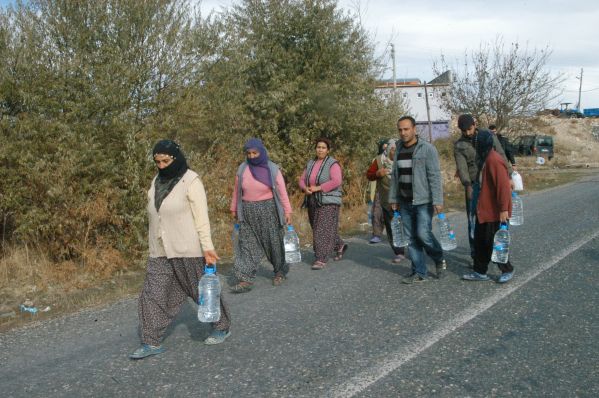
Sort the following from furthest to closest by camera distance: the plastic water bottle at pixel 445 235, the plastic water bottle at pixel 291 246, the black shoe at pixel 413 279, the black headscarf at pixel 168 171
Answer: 1. the plastic water bottle at pixel 445 235
2. the plastic water bottle at pixel 291 246
3. the black shoe at pixel 413 279
4. the black headscarf at pixel 168 171

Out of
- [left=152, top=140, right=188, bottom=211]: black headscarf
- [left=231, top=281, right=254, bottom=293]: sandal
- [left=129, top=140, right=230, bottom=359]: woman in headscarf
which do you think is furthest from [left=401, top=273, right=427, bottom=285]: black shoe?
[left=152, top=140, right=188, bottom=211]: black headscarf

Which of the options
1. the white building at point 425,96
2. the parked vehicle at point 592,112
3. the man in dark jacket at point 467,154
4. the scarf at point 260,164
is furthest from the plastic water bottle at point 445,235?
the parked vehicle at point 592,112

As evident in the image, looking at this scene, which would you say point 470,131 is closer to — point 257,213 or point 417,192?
point 417,192

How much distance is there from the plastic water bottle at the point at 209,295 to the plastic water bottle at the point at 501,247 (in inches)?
137

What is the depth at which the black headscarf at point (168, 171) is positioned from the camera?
5078 mm

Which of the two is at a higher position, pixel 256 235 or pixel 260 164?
pixel 260 164

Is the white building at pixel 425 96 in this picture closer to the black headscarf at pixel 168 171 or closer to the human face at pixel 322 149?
the human face at pixel 322 149

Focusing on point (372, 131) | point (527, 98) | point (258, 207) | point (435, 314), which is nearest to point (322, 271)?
point (258, 207)

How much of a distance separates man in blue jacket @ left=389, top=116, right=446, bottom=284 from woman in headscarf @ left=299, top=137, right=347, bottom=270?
4.67ft

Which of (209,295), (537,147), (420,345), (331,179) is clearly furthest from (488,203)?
(537,147)

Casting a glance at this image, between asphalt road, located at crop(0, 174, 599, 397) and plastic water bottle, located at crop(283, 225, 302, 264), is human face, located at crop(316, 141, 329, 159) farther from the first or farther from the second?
asphalt road, located at crop(0, 174, 599, 397)

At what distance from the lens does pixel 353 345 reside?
5.14m

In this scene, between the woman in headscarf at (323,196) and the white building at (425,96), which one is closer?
the woman in headscarf at (323,196)

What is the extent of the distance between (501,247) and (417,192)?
116 centimetres
